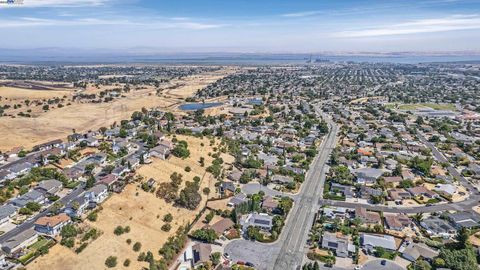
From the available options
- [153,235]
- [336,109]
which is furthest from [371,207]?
[336,109]

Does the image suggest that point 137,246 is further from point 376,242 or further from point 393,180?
point 393,180

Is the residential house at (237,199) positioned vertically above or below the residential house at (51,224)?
below

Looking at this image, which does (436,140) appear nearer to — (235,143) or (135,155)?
(235,143)

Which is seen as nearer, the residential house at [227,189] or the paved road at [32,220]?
the paved road at [32,220]

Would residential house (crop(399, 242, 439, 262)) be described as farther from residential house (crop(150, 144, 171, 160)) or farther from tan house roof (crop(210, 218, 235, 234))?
residential house (crop(150, 144, 171, 160))

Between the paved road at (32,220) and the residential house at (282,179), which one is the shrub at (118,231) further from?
the residential house at (282,179)

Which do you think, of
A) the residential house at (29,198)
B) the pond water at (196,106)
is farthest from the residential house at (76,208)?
the pond water at (196,106)
